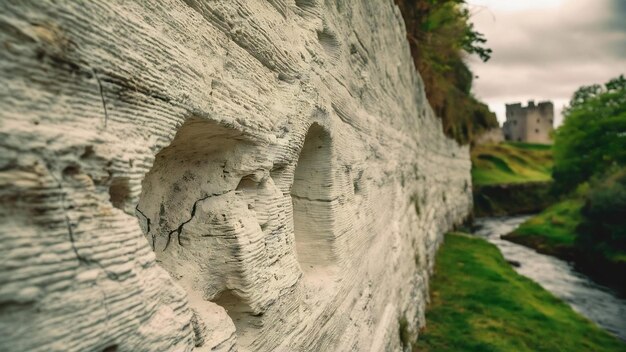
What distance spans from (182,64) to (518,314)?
8000 millimetres

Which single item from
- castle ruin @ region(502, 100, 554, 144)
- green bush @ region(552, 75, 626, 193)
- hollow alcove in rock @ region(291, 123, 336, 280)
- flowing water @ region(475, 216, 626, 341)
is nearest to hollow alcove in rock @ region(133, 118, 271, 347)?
hollow alcove in rock @ region(291, 123, 336, 280)

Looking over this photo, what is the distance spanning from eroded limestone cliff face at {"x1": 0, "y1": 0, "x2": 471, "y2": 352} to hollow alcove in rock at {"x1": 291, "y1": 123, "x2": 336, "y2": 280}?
0.01 m

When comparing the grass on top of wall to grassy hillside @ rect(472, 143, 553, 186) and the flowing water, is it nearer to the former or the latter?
the flowing water

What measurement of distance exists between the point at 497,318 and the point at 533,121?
152 feet

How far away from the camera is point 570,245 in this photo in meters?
14.8

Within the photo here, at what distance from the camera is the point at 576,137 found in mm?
21156

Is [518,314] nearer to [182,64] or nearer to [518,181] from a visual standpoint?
[182,64]

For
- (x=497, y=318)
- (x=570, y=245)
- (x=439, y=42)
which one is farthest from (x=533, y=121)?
(x=497, y=318)

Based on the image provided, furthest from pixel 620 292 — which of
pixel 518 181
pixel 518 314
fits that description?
pixel 518 181

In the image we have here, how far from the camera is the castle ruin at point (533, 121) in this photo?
4650 centimetres

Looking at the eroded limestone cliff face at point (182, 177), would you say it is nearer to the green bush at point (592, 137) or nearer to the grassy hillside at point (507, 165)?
the green bush at point (592, 137)

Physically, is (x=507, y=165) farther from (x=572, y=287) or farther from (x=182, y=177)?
(x=182, y=177)

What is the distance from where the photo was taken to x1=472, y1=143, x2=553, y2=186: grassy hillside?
27.2m

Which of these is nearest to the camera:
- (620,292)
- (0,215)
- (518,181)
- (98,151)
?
(0,215)
